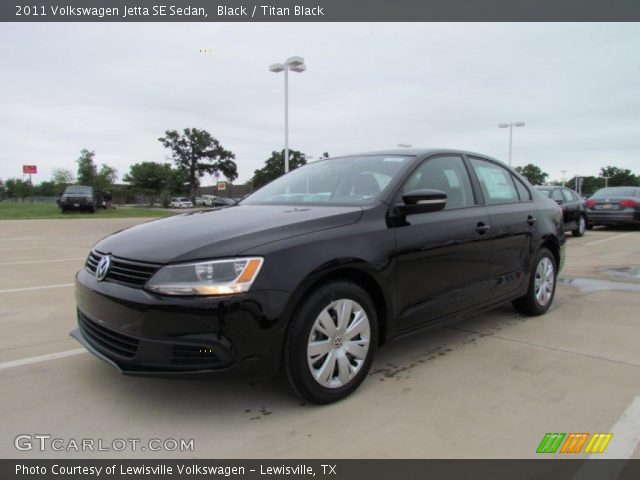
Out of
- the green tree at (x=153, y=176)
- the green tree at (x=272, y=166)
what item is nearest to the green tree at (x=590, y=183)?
the green tree at (x=272, y=166)

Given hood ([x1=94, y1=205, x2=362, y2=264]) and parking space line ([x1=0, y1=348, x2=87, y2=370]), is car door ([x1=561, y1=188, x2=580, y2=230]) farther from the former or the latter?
parking space line ([x1=0, y1=348, x2=87, y2=370])

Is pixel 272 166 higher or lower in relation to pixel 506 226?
higher

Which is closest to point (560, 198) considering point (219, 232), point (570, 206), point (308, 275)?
point (570, 206)

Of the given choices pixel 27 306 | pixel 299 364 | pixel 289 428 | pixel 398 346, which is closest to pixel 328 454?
pixel 289 428

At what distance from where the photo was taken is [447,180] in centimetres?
378

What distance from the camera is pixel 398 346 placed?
150 inches

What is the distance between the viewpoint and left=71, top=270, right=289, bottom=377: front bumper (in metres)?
2.36

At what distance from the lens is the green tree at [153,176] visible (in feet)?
257

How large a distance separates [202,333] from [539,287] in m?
3.66

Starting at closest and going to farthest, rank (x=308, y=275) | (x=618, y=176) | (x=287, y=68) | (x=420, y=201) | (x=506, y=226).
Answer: (x=308, y=275) < (x=420, y=201) < (x=506, y=226) < (x=287, y=68) < (x=618, y=176)

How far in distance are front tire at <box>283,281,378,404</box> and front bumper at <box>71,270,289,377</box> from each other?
0.37ft

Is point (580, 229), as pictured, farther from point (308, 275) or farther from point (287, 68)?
point (308, 275)

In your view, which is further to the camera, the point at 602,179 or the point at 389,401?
the point at 602,179
